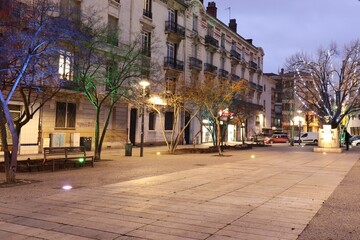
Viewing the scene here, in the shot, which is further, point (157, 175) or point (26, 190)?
point (157, 175)

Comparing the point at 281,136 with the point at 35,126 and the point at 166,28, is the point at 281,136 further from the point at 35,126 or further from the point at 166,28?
the point at 35,126

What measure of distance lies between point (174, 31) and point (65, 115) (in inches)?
653

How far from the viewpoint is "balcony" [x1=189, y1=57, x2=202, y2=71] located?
137 feet

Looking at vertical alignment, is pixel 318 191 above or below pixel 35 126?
below

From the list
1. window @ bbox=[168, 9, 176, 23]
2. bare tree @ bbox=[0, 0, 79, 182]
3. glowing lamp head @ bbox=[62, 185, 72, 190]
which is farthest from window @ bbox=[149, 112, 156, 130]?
glowing lamp head @ bbox=[62, 185, 72, 190]

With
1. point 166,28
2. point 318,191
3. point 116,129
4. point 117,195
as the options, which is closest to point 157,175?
point 117,195

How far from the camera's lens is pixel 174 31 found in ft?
127

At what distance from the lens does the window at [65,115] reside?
85.0 ft

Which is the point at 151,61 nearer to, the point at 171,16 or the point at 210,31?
the point at 171,16

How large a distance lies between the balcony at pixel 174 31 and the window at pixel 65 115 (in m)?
14.7

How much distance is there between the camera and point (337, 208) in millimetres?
7848

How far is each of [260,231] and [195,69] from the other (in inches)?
1469

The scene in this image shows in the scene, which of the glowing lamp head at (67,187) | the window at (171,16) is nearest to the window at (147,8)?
the window at (171,16)

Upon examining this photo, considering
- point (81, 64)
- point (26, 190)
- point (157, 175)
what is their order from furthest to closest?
point (81, 64) → point (157, 175) → point (26, 190)
